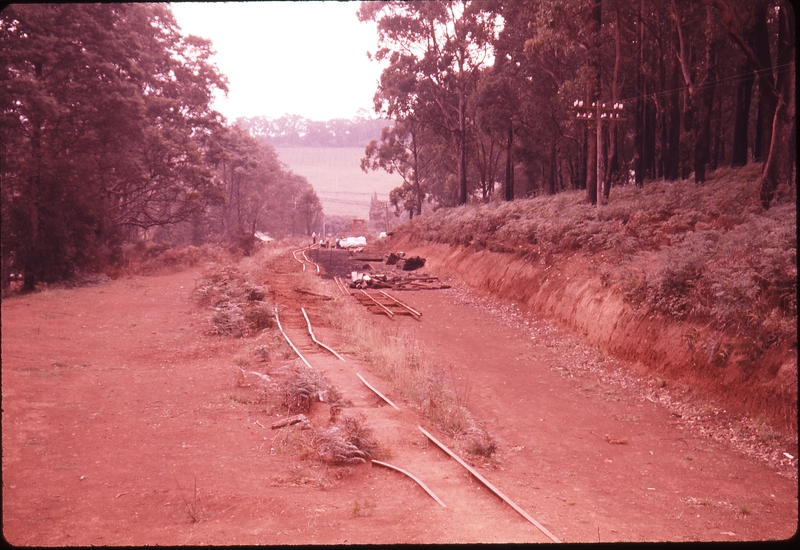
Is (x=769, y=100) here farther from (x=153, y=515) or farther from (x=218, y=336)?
(x=153, y=515)

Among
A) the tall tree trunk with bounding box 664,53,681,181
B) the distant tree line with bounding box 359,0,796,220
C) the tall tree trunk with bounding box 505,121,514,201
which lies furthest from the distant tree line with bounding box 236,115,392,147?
the tall tree trunk with bounding box 664,53,681,181

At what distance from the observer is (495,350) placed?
51.9 feet

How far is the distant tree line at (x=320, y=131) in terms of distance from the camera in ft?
362

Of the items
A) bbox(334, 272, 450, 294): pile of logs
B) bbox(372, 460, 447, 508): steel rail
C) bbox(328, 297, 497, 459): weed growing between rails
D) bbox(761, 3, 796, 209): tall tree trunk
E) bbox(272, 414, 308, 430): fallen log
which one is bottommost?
bbox(334, 272, 450, 294): pile of logs

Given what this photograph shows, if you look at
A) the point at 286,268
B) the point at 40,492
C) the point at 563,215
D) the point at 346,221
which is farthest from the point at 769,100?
the point at 346,221

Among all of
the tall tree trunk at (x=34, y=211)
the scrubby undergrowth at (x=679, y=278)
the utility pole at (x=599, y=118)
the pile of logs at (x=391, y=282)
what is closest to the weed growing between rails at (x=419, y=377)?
the scrubby undergrowth at (x=679, y=278)

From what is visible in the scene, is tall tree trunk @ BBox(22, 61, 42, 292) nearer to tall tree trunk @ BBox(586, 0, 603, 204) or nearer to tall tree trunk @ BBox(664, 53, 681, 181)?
tall tree trunk @ BBox(586, 0, 603, 204)

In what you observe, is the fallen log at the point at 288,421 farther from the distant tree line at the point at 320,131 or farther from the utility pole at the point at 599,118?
the distant tree line at the point at 320,131

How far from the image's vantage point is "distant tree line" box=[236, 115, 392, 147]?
110m

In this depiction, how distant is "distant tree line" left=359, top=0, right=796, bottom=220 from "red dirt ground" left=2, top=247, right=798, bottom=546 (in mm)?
8619

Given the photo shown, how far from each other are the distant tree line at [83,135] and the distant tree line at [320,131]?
239 feet

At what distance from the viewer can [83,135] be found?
24.0 metres

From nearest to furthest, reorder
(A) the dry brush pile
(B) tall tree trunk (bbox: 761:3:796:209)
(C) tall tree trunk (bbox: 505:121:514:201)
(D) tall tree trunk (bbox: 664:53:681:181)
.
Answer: (A) the dry brush pile, (B) tall tree trunk (bbox: 761:3:796:209), (D) tall tree trunk (bbox: 664:53:681:181), (C) tall tree trunk (bbox: 505:121:514:201)

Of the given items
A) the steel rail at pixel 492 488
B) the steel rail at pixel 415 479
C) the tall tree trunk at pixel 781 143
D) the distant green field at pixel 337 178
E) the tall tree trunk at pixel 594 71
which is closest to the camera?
the steel rail at pixel 492 488
